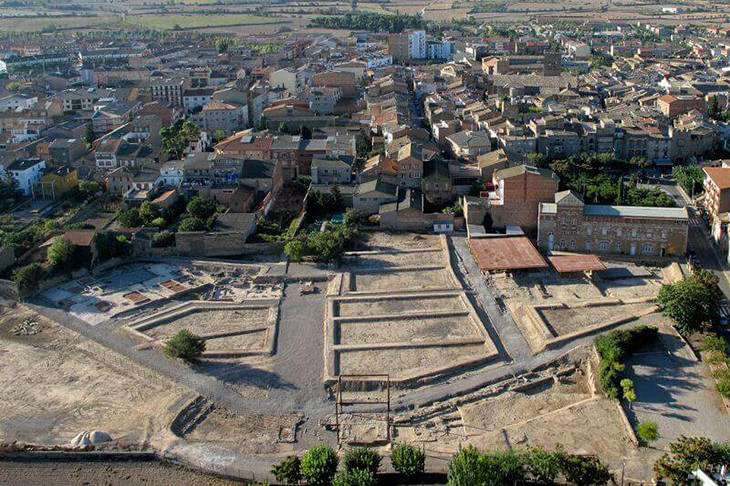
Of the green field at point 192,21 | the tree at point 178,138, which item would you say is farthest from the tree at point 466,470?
the green field at point 192,21

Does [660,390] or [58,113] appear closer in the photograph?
[660,390]

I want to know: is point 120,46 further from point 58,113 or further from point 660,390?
point 660,390

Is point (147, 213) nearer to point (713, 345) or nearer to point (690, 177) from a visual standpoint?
point (713, 345)

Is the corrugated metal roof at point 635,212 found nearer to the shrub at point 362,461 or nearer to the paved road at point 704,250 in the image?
the paved road at point 704,250

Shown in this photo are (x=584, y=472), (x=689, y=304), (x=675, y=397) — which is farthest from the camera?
(x=689, y=304)

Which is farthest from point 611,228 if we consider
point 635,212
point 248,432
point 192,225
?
point 248,432

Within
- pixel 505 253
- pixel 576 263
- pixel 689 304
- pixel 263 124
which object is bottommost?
pixel 576 263

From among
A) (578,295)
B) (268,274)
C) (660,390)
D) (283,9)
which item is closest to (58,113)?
(268,274)
